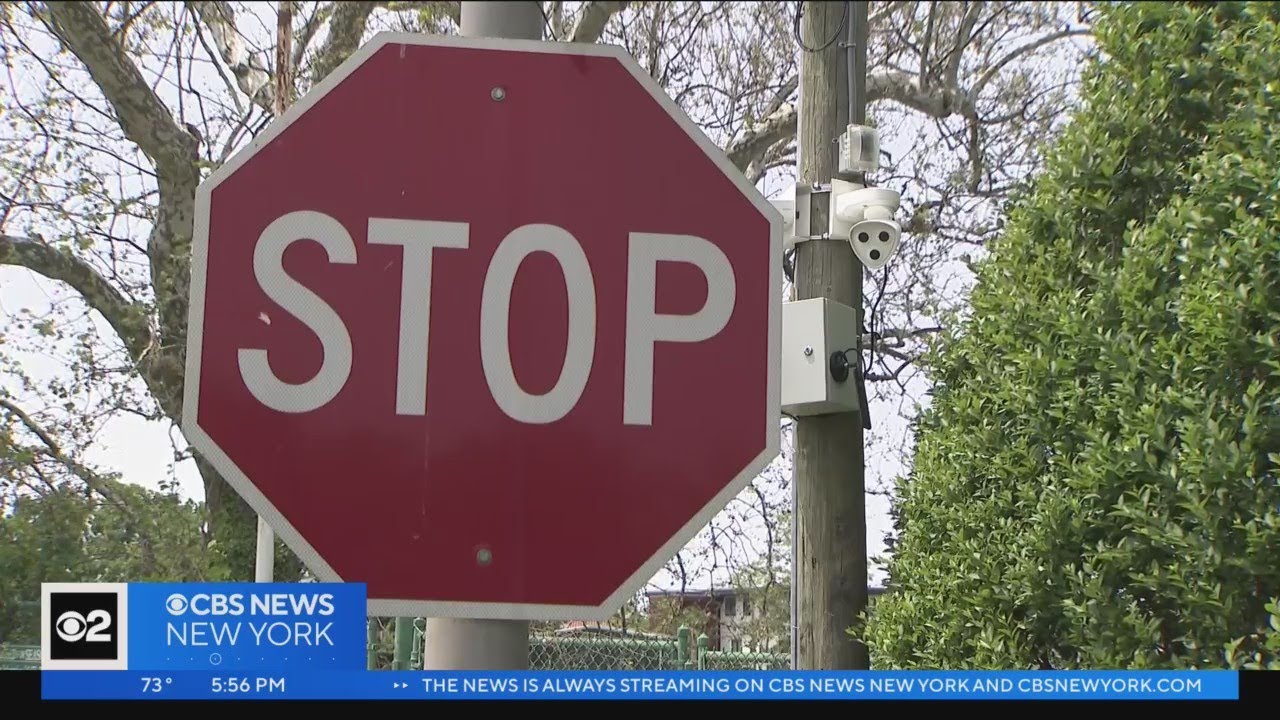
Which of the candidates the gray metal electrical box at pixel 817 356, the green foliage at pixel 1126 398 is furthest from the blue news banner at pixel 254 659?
the gray metal electrical box at pixel 817 356

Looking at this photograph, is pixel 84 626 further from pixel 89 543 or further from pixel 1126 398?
pixel 89 543

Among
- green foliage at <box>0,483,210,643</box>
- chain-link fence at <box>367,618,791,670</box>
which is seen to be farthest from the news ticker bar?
green foliage at <box>0,483,210,643</box>

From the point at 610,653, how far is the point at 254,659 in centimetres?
644

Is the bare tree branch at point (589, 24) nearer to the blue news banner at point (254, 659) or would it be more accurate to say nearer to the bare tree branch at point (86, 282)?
Result: the bare tree branch at point (86, 282)

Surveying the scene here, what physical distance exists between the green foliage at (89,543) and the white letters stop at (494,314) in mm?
8529

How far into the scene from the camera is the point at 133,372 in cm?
974

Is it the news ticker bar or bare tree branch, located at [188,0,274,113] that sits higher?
bare tree branch, located at [188,0,274,113]

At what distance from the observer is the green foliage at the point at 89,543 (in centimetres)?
927

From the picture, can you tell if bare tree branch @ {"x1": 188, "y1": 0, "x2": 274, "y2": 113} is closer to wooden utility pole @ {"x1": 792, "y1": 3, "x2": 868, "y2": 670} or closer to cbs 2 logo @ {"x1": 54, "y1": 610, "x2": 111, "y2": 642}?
wooden utility pole @ {"x1": 792, "y1": 3, "x2": 868, "y2": 670}

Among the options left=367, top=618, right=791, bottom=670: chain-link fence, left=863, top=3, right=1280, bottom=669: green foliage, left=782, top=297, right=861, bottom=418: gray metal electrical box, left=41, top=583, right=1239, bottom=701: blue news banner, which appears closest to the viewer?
left=41, top=583, right=1239, bottom=701: blue news banner

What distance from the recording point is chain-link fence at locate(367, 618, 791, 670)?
7445 millimetres

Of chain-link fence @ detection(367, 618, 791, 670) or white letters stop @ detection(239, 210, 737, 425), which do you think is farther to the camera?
chain-link fence @ detection(367, 618, 791, 670)

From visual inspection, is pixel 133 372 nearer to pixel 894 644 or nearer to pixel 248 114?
A: pixel 248 114

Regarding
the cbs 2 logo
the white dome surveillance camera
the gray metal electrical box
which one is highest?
the white dome surveillance camera
